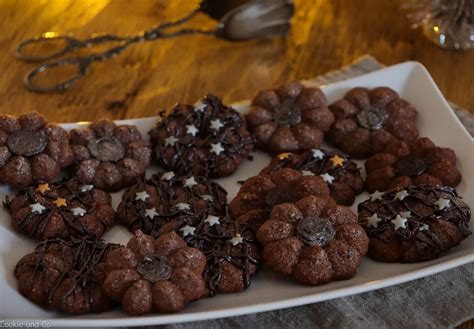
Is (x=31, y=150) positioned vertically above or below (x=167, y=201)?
above

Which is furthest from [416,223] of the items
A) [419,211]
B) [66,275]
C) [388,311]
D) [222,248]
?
[66,275]

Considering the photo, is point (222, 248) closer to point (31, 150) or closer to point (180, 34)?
point (31, 150)

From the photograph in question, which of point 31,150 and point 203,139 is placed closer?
point 31,150

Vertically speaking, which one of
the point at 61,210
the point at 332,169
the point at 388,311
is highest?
the point at 61,210

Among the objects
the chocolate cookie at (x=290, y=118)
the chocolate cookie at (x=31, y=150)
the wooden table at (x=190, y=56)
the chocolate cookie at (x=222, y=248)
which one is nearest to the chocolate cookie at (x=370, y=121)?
the chocolate cookie at (x=290, y=118)

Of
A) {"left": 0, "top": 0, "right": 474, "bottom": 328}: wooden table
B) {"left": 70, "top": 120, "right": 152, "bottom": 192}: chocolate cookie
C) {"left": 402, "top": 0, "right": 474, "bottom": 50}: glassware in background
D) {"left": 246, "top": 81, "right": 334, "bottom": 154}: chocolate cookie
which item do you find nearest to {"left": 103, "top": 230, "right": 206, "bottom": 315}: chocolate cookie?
{"left": 70, "top": 120, "right": 152, "bottom": 192}: chocolate cookie

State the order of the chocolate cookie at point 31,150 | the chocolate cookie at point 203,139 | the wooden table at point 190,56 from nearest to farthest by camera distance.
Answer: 1. the chocolate cookie at point 31,150
2. the chocolate cookie at point 203,139
3. the wooden table at point 190,56

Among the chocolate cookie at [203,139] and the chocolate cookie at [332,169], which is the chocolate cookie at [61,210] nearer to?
the chocolate cookie at [203,139]

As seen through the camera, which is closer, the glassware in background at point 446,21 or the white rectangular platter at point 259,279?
the white rectangular platter at point 259,279
